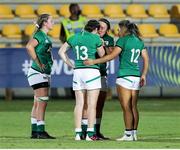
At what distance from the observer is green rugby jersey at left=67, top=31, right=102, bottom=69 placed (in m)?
13.7

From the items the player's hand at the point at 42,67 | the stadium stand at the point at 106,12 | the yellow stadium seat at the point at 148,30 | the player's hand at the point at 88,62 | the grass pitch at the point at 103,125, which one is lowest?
the grass pitch at the point at 103,125

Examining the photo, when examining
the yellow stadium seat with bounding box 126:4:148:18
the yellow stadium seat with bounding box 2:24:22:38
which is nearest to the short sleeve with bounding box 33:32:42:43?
the yellow stadium seat with bounding box 2:24:22:38

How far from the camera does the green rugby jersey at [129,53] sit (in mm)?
14047

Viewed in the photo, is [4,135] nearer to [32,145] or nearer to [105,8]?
[32,145]

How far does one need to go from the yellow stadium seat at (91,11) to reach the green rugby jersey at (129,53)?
40.3ft

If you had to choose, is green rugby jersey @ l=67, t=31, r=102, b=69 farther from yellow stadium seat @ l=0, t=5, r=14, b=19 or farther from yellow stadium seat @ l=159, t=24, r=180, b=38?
yellow stadium seat @ l=0, t=5, r=14, b=19

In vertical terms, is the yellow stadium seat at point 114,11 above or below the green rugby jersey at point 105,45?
below

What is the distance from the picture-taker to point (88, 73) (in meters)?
13.8

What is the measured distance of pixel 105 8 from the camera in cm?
2742

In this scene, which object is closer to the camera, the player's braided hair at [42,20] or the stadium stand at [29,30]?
the player's braided hair at [42,20]

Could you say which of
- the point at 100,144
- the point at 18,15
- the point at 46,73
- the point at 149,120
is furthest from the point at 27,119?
the point at 18,15

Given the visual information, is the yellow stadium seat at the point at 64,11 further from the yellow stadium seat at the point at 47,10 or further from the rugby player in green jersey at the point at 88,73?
the rugby player in green jersey at the point at 88,73

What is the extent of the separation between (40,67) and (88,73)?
105cm

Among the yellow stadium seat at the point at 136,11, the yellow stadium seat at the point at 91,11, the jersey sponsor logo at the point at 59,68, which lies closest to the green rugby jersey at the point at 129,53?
the jersey sponsor logo at the point at 59,68
